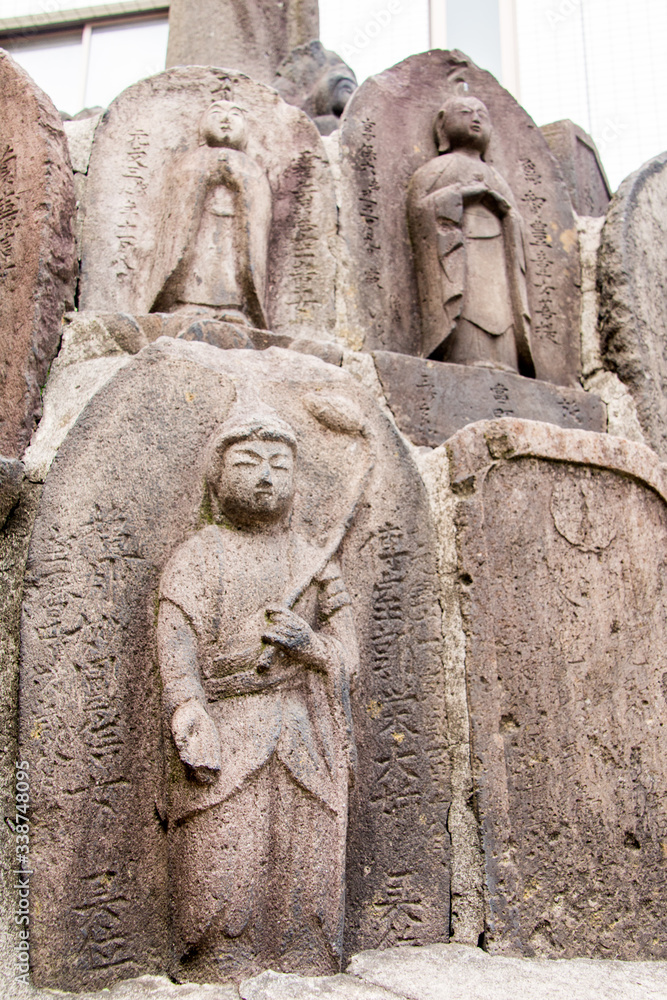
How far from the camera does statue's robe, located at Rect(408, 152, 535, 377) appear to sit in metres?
4.61

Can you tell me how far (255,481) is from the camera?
10.4 feet

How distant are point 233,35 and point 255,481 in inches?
202

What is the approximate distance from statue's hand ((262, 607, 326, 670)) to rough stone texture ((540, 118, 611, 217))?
3.92 metres

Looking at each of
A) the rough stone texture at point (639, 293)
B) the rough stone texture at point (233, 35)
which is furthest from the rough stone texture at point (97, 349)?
the rough stone texture at point (233, 35)

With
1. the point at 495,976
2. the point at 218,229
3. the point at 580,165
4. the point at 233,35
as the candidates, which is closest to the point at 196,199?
the point at 218,229

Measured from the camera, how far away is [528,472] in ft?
12.0

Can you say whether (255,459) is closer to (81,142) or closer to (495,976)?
(495,976)

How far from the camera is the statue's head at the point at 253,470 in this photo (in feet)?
10.5

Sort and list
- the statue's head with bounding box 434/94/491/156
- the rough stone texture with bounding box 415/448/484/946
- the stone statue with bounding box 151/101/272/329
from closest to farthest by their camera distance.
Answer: the rough stone texture with bounding box 415/448/484/946 < the stone statue with bounding box 151/101/272/329 < the statue's head with bounding box 434/94/491/156

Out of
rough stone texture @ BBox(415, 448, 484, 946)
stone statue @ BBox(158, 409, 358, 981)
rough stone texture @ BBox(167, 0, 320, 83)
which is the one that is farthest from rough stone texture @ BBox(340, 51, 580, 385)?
rough stone texture @ BBox(167, 0, 320, 83)

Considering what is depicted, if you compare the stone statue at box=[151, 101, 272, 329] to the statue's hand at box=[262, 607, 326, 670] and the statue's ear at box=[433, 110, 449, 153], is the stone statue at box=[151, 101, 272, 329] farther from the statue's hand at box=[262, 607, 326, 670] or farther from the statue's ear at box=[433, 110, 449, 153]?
the statue's hand at box=[262, 607, 326, 670]

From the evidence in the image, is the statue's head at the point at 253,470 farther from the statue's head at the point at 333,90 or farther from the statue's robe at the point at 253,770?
the statue's head at the point at 333,90

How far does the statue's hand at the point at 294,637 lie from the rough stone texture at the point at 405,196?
1856mm

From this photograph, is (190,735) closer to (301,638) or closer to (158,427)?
(301,638)
